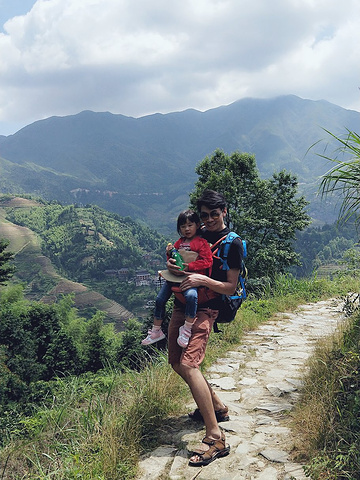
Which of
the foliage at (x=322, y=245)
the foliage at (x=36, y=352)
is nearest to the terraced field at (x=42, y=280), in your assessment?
the foliage at (x=322, y=245)

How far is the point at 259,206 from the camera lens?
18.8 m

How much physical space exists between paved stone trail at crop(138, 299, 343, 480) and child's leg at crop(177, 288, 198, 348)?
73 centimetres

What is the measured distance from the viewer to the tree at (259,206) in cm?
1816

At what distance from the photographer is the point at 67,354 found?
82.4 feet

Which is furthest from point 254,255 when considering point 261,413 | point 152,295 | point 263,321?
point 152,295

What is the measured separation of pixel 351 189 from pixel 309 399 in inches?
59.1

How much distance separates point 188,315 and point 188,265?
31 centimetres

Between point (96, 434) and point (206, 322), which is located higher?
point (206, 322)

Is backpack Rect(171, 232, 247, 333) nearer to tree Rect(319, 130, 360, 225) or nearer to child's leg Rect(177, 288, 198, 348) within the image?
child's leg Rect(177, 288, 198, 348)

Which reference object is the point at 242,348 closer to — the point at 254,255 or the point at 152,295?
the point at 254,255

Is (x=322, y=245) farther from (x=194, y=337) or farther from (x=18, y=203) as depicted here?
(x=18, y=203)

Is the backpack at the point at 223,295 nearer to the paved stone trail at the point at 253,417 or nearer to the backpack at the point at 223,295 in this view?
the backpack at the point at 223,295

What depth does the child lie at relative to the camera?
252cm

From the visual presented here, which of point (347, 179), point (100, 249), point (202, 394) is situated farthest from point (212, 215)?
point (100, 249)
